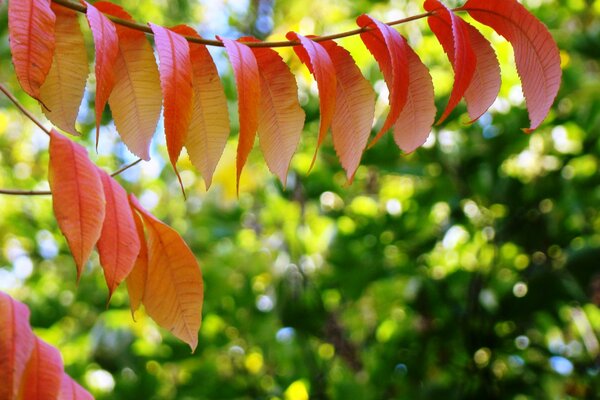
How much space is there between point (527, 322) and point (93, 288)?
1228mm

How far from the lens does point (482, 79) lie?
2.31 feet

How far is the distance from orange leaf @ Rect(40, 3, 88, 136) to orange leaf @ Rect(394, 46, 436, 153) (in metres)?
0.26

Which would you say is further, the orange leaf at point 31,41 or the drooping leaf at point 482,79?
the drooping leaf at point 482,79

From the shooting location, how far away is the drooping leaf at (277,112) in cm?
67

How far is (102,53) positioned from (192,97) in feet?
0.23

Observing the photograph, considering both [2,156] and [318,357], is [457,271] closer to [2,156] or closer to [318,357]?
[318,357]

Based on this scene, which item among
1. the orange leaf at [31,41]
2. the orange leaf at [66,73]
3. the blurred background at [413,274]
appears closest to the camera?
the orange leaf at [31,41]

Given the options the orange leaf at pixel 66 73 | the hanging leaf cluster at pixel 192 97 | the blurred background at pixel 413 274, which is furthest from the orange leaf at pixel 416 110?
the blurred background at pixel 413 274

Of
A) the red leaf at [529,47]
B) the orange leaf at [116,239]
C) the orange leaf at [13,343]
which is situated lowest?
the orange leaf at [13,343]

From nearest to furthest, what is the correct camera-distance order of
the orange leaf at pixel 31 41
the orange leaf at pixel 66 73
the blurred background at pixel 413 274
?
the orange leaf at pixel 31 41, the orange leaf at pixel 66 73, the blurred background at pixel 413 274

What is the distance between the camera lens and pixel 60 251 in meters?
2.71

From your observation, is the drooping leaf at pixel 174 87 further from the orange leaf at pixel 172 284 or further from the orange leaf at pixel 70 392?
the orange leaf at pixel 70 392

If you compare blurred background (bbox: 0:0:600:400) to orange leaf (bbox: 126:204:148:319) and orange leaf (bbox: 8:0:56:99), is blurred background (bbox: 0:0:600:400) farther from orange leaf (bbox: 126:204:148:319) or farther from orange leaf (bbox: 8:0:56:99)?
orange leaf (bbox: 8:0:56:99)

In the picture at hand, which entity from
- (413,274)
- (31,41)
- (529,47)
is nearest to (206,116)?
(31,41)
